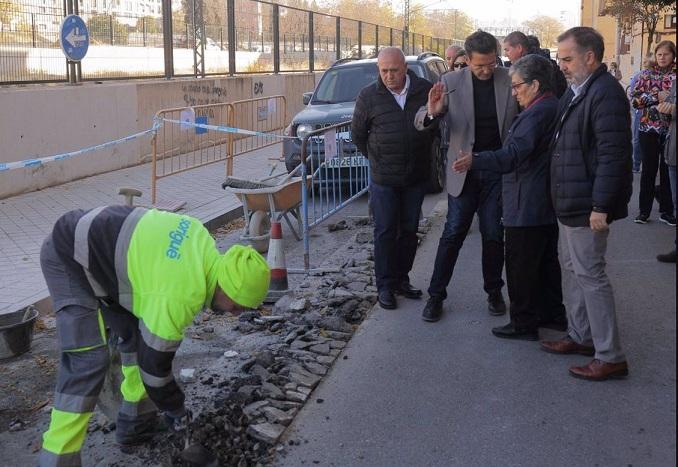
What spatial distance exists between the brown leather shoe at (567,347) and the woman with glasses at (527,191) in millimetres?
234

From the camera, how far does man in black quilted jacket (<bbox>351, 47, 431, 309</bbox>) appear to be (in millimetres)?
6066

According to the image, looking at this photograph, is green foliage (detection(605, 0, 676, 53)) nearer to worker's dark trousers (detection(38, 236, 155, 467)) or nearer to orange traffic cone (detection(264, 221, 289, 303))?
orange traffic cone (detection(264, 221, 289, 303))

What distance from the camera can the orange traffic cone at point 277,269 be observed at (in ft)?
21.7

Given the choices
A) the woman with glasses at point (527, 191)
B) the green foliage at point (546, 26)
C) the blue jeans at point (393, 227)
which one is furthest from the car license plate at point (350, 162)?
the green foliage at point (546, 26)

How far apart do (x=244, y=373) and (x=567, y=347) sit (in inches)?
80.9

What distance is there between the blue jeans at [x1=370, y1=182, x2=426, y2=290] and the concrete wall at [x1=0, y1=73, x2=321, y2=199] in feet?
21.2

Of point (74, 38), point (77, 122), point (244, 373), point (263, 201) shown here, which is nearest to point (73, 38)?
point (74, 38)

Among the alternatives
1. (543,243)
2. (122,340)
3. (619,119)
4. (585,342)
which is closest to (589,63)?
(619,119)

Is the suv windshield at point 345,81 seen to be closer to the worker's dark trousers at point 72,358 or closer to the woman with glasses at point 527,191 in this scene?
the woman with glasses at point 527,191

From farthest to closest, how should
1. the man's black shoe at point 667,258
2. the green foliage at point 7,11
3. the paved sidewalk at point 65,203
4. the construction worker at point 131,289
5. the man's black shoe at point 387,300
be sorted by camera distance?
the green foliage at point 7,11, the man's black shoe at point 667,258, the paved sidewalk at point 65,203, the man's black shoe at point 387,300, the construction worker at point 131,289

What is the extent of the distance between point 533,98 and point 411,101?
1.25 metres

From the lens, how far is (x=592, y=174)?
179 inches

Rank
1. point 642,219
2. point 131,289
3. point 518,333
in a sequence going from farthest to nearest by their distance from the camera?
1. point 642,219
2. point 518,333
3. point 131,289

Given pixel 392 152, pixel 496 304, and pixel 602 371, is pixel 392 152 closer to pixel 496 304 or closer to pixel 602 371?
pixel 496 304
